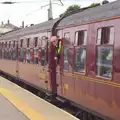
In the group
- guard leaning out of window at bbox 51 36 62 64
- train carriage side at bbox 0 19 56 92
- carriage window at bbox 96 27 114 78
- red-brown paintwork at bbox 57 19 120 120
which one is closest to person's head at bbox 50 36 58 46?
guard leaning out of window at bbox 51 36 62 64

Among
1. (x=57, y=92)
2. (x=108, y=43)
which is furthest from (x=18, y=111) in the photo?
(x=108, y=43)

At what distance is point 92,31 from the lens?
1001 cm

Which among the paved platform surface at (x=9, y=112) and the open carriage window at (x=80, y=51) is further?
the paved platform surface at (x=9, y=112)

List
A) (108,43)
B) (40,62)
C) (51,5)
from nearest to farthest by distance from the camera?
(108,43) < (40,62) < (51,5)

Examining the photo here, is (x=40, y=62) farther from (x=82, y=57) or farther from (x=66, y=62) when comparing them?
(x=82, y=57)

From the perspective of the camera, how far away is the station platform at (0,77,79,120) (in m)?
11.3

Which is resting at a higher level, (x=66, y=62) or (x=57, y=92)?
(x=66, y=62)

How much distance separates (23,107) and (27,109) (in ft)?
1.52

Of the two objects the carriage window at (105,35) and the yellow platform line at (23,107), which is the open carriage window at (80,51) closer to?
the carriage window at (105,35)

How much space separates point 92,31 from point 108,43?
0.99 m

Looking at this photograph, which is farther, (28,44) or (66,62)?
(28,44)

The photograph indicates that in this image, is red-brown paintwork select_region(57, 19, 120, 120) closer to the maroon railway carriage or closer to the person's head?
the maroon railway carriage

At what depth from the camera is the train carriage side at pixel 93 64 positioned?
8.82 metres

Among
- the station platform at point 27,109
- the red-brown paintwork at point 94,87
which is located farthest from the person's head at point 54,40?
the station platform at point 27,109
